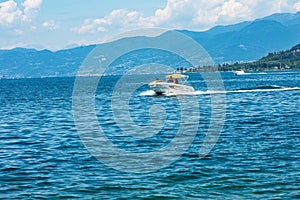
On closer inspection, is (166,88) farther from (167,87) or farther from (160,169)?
(160,169)

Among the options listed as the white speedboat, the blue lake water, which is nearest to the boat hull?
the white speedboat

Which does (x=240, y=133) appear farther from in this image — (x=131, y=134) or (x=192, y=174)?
(x=192, y=174)

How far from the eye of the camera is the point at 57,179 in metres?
26.0

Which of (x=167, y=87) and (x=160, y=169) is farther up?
(x=167, y=87)

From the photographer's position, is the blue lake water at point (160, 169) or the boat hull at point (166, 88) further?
the boat hull at point (166, 88)

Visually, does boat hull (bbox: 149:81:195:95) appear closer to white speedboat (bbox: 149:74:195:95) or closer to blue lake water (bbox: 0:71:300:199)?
white speedboat (bbox: 149:74:195:95)

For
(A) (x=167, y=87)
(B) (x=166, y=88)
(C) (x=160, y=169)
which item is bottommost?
(C) (x=160, y=169)

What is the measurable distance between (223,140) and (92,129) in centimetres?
1393

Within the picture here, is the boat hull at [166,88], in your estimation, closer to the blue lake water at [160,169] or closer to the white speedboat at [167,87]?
the white speedboat at [167,87]

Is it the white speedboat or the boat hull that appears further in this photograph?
the white speedboat

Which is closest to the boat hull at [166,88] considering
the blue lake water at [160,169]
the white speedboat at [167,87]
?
the white speedboat at [167,87]

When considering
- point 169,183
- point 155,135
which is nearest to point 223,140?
point 155,135

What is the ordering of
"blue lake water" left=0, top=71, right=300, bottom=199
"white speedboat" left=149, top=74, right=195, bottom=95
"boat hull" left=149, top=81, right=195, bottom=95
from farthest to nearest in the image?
1. "white speedboat" left=149, top=74, right=195, bottom=95
2. "boat hull" left=149, top=81, right=195, bottom=95
3. "blue lake water" left=0, top=71, right=300, bottom=199

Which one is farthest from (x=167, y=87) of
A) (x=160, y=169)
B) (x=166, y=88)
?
(x=160, y=169)
